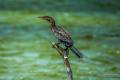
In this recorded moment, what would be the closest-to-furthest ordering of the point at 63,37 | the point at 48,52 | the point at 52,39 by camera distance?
the point at 63,37 < the point at 48,52 < the point at 52,39

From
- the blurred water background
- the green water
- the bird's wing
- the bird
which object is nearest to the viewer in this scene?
the bird

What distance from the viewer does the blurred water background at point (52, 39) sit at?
43.7ft

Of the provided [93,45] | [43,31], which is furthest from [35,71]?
[43,31]

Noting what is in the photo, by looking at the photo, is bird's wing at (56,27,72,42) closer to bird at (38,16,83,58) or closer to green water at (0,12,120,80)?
bird at (38,16,83,58)

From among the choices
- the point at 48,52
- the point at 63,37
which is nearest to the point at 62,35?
the point at 63,37

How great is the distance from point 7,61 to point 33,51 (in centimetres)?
117

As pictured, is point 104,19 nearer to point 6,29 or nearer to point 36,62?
point 6,29

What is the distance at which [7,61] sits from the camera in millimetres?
14289

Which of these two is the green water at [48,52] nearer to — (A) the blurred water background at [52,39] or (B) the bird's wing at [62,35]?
(A) the blurred water background at [52,39]

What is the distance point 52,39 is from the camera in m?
16.5

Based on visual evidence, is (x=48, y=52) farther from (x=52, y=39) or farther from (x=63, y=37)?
(x=63, y=37)

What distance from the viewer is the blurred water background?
13.3 metres

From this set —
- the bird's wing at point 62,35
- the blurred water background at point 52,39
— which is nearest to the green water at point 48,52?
the blurred water background at point 52,39

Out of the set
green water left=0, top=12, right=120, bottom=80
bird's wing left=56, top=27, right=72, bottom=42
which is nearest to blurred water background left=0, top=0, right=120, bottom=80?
green water left=0, top=12, right=120, bottom=80
